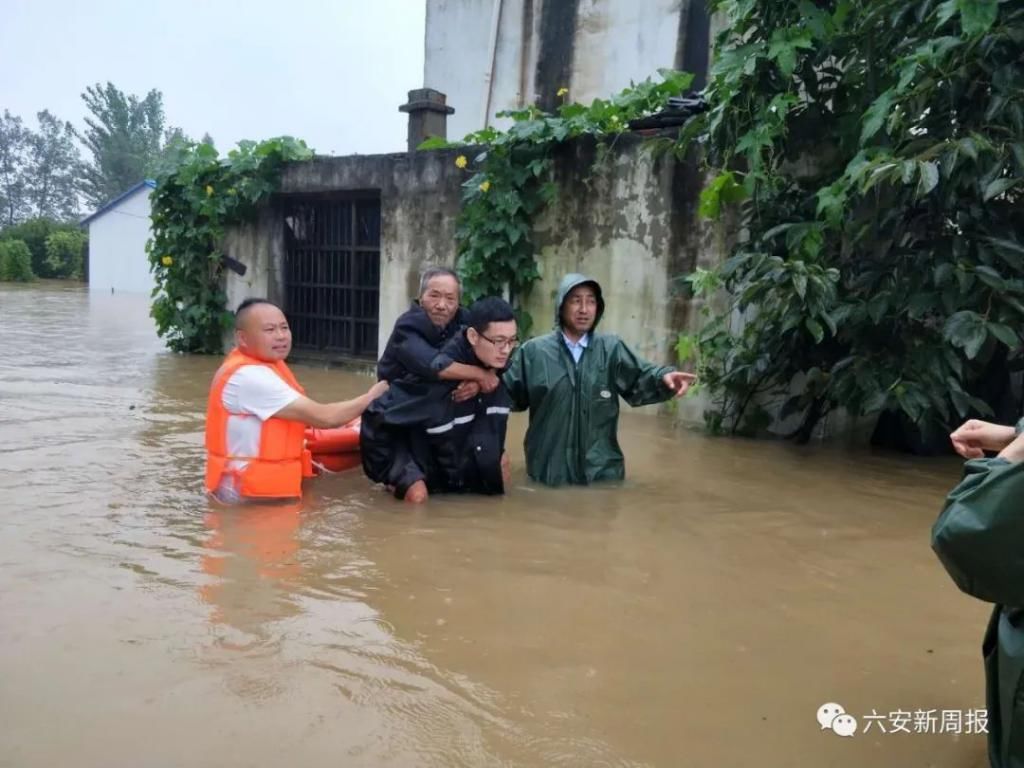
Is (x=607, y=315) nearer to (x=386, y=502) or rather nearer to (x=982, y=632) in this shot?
(x=386, y=502)

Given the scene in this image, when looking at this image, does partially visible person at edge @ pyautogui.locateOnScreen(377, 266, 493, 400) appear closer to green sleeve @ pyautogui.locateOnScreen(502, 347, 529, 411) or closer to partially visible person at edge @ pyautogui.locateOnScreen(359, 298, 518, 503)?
partially visible person at edge @ pyautogui.locateOnScreen(359, 298, 518, 503)

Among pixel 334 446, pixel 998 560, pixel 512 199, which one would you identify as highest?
pixel 512 199

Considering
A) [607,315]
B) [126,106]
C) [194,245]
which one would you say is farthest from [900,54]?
[126,106]

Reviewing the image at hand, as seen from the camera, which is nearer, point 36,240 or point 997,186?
point 997,186

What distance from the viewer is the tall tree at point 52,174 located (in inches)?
2383

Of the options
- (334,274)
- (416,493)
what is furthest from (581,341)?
(334,274)

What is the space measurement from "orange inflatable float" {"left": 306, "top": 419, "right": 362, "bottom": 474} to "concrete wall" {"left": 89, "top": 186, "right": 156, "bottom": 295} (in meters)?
30.4

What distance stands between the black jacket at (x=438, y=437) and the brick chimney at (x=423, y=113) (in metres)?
6.57

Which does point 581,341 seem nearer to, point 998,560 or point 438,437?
point 438,437

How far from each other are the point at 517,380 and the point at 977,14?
3.03m

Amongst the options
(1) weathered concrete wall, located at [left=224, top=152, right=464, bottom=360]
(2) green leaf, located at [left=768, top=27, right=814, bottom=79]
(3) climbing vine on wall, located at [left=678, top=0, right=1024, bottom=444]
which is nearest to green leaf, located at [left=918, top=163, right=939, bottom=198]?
(3) climbing vine on wall, located at [left=678, top=0, right=1024, bottom=444]

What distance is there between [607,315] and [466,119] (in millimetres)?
7201

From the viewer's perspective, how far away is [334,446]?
5371 mm

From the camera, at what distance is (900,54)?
551cm
